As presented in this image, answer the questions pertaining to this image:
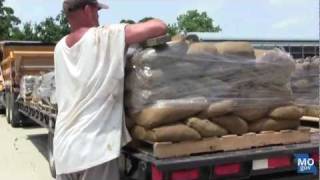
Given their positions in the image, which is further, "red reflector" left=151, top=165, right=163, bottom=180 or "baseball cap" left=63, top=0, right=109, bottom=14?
"baseball cap" left=63, top=0, right=109, bottom=14

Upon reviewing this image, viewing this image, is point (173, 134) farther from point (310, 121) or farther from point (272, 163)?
point (310, 121)

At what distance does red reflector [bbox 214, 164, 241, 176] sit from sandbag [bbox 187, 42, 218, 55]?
0.75m

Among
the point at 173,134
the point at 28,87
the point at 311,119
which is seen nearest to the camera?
the point at 173,134

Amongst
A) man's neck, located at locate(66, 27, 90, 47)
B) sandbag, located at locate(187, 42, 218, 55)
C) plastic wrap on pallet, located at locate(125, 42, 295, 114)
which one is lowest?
plastic wrap on pallet, located at locate(125, 42, 295, 114)

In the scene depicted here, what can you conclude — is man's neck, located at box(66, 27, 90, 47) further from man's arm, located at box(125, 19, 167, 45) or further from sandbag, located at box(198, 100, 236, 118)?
sandbag, located at box(198, 100, 236, 118)

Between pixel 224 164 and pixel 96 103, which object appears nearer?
pixel 224 164

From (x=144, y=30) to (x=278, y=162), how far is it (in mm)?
1246

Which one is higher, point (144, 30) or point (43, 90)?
point (144, 30)

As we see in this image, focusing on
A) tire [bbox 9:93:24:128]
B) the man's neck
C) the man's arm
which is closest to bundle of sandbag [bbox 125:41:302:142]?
the man's arm

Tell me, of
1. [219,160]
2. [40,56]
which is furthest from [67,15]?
[40,56]

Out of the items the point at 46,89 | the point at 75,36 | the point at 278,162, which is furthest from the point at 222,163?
the point at 46,89

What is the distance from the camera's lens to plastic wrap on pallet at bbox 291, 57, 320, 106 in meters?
→ 4.82

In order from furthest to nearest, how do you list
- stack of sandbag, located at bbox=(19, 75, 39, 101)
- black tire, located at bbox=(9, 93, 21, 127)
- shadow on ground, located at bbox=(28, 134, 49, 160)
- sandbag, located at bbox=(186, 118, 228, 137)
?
black tire, located at bbox=(9, 93, 21, 127)
stack of sandbag, located at bbox=(19, 75, 39, 101)
shadow on ground, located at bbox=(28, 134, 49, 160)
sandbag, located at bbox=(186, 118, 228, 137)

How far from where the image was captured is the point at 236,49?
3.78 metres
